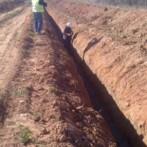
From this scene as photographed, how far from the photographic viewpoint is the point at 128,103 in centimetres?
1004

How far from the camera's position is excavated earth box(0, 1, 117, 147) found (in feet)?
22.7

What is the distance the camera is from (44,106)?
8328 mm

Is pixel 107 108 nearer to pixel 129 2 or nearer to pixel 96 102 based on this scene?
pixel 96 102

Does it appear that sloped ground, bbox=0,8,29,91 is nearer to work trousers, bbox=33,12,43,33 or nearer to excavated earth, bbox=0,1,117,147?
excavated earth, bbox=0,1,117,147

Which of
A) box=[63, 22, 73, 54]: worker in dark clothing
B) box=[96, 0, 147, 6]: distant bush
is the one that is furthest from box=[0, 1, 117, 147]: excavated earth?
box=[96, 0, 147, 6]: distant bush

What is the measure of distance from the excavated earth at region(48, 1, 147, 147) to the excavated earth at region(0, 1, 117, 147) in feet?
3.19

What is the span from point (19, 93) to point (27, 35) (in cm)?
768

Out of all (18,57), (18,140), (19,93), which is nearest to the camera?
(18,140)

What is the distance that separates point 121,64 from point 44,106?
428cm

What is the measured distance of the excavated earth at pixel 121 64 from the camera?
9.66 metres

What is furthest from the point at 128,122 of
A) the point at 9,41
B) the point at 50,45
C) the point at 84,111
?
the point at 9,41

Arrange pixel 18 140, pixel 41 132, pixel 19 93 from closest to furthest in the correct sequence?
1. pixel 18 140
2. pixel 41 132
3. pixel 19 93

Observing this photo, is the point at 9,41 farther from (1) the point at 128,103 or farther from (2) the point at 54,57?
(1) the point at 128,103

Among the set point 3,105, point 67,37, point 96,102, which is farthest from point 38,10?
point 3,105
